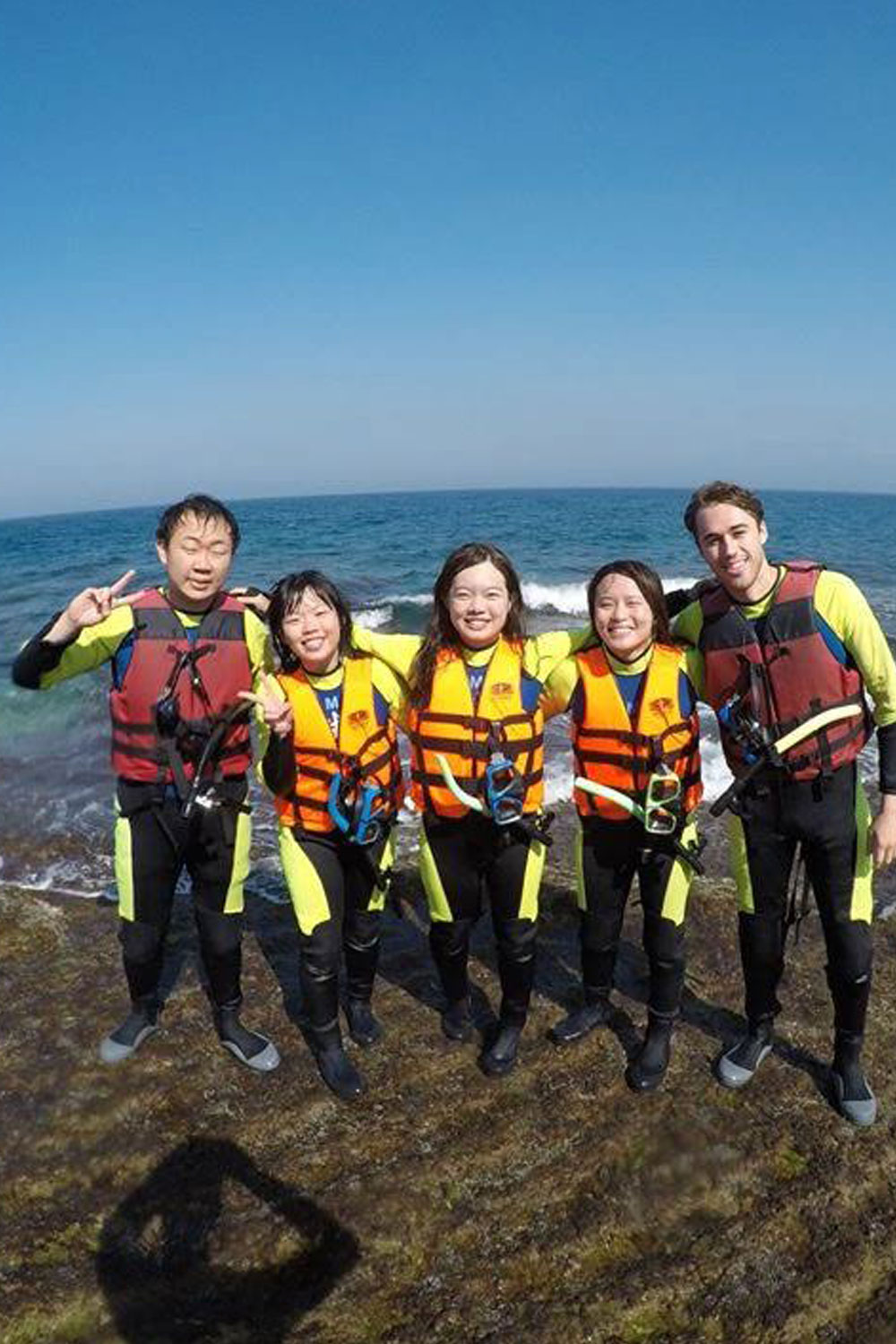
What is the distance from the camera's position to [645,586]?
12.3ft

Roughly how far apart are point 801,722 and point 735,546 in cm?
84

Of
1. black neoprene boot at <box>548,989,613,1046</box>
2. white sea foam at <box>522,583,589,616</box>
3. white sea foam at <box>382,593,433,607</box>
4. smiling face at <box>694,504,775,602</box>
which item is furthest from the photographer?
white sea foam at <box>522,583,589,616</box>

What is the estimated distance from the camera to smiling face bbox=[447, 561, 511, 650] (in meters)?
3.80

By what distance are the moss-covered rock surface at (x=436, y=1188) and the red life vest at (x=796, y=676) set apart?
1638 millimetres

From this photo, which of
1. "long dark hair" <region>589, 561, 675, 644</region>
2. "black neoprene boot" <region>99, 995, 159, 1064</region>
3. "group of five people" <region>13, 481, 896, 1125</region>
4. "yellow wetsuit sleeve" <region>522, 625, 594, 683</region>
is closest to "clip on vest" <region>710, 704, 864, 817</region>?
"group of five people" <region>13, 481, 896, 1125</region>

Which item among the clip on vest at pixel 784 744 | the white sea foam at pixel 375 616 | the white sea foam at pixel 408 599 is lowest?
the white sea foam at pixel 375 616

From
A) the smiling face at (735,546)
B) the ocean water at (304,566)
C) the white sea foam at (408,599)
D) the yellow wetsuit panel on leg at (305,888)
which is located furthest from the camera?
the white sea foam at (408,599)

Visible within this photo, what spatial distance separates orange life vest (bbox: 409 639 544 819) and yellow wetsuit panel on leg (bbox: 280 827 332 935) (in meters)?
0.65

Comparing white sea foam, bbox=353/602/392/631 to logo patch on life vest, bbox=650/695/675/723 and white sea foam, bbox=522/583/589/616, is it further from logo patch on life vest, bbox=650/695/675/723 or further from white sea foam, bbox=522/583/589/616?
logo patch on life vest, bbox=650/695/675/723

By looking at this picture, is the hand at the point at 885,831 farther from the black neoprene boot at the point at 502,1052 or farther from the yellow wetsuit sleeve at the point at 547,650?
the black neoprene boot at the point at 502,1052

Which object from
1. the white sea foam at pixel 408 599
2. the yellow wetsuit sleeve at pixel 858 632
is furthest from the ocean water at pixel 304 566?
the yellow wetsuit sleeve at pixel 858 632

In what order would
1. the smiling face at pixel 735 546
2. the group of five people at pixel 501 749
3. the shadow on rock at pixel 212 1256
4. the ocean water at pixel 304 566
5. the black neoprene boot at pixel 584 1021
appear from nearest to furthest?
the shadow on rock at pixel 212 1256 < the smiling face at pixel 735 546 < the group of five people at pixel 501 749 < the black neoprene boot at pixel 584 1021 < the ocean water at pixel 304 566

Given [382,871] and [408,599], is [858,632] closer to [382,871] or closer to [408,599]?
[382,871]

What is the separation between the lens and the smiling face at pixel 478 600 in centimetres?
380
